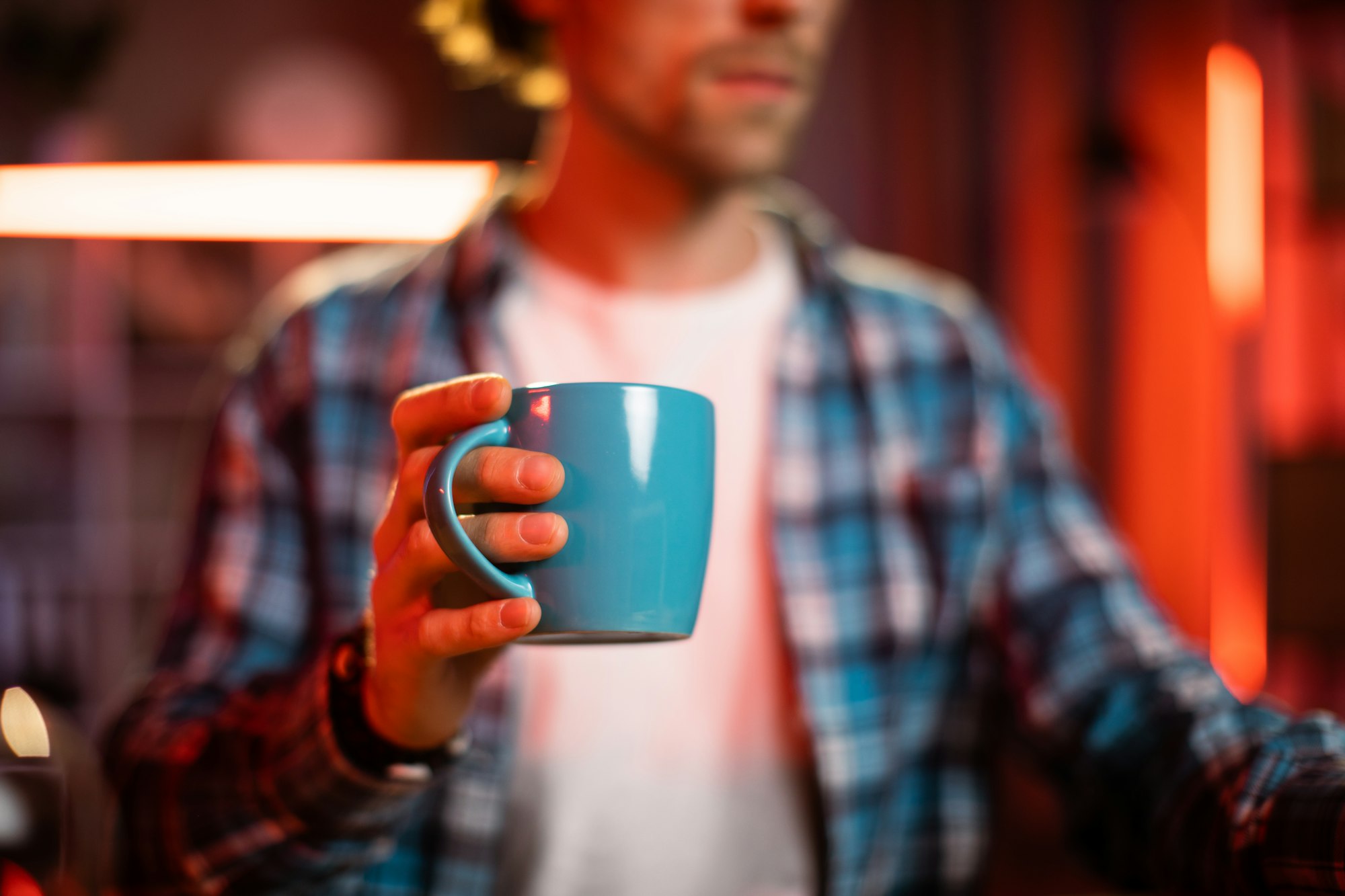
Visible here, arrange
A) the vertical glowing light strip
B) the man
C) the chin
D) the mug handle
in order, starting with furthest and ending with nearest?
the vertical glowing light strip < the chin < the man < the mug handle

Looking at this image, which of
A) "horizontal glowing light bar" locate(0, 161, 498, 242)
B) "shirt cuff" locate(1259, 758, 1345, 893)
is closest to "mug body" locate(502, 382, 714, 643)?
"shirt cuff" locate(1259, 758, 1345, 893)

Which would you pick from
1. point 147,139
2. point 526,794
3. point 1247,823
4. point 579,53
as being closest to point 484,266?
point 579,53

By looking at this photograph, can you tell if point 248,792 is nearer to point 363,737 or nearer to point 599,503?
point 363,737

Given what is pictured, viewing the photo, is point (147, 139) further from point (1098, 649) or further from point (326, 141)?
point (1098, 649)

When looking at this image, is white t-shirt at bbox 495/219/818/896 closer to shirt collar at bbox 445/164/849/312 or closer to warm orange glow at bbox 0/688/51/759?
shirt collar at bbox 445/164/849/312

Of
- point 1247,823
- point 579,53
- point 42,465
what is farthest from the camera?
point 42,465

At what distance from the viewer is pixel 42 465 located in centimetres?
358

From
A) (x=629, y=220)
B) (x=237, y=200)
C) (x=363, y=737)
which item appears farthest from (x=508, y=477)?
(x=237, y=200)

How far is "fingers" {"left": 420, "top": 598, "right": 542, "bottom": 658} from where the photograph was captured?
495 mm

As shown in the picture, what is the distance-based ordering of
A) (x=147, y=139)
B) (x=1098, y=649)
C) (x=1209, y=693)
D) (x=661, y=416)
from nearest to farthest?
(x=661, y=416)
(x=1209, y=693)
(x=1098, y=649)
(x=147, y=139)

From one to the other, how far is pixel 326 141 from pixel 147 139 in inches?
25.6

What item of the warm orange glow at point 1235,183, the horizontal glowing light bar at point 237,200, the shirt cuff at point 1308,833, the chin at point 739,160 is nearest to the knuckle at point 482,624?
the shirt cuff at point 1308,833

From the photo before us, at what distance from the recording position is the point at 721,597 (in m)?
1.03

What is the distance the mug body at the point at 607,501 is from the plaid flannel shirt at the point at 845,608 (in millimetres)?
361
